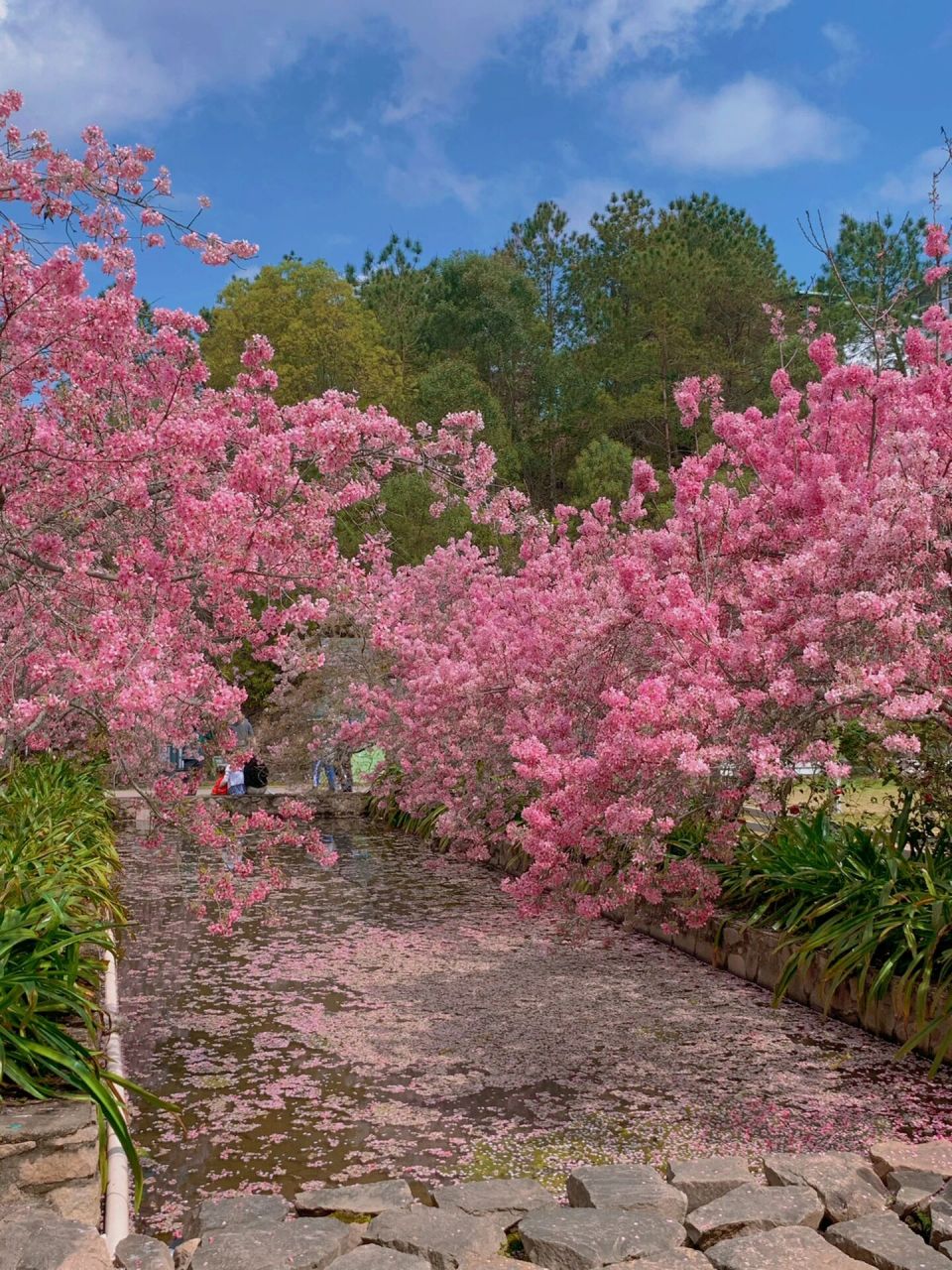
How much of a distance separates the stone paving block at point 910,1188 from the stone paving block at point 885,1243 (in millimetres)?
104

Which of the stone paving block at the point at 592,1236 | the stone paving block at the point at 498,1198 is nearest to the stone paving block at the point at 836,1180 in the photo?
the stone paving block at the point at 592,1236

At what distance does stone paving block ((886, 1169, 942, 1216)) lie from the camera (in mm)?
3416

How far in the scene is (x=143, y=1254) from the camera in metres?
3.14

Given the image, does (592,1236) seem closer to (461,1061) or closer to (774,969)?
(461,1061)

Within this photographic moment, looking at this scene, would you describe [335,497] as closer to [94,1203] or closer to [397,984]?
[397,984]

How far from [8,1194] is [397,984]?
3.62 m

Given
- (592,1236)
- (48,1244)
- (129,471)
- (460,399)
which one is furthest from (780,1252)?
(460,399)

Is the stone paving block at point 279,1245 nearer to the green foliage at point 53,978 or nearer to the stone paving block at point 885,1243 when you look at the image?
the green foliage at point 53,978

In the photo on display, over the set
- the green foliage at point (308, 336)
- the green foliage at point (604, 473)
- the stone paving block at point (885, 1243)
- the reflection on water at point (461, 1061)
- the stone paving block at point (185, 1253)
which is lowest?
the reflection on water at point (461, 1061)

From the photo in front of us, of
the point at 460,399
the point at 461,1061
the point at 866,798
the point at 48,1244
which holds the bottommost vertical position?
the point at 461,1061

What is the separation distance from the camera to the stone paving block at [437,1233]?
3.13 meters

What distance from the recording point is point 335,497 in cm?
601

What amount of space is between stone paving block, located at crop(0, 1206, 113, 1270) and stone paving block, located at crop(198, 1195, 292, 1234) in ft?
1.23

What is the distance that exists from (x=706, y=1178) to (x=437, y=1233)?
0.97m
